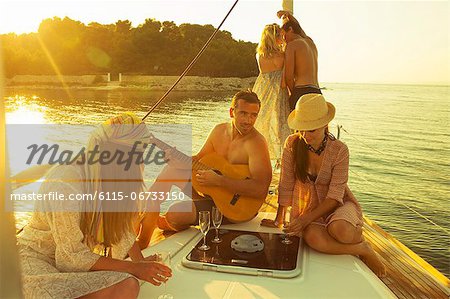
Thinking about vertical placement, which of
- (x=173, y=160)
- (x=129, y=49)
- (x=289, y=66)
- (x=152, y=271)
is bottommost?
(x=152, y=271)

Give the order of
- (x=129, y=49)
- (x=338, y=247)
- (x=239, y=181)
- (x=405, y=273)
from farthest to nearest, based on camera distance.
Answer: (x=129, y=49) < (x=239, y=181) < (x=405, y=273) < (x=338, y=247)

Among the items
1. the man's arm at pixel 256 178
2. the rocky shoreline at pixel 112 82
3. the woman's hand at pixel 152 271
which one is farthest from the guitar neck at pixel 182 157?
the rocky shoreline at pixel 112 82

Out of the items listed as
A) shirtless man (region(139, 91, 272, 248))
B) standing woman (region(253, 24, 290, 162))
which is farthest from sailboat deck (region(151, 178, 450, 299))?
standing woman (region(253, 24, 290, 162))

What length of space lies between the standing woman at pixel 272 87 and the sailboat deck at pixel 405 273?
1674mm

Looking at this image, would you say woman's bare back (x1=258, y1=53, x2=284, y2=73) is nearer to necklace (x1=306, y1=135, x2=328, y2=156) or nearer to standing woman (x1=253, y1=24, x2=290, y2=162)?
standing woman (x1=253, y1=24, x2=290, y2=162)

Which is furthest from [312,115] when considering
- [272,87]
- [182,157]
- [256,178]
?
[272,87]

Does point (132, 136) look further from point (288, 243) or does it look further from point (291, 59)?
point (291, 59)

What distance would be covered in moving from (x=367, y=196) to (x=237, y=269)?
1077 cm

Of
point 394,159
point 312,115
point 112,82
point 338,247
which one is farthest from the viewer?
point 112,82

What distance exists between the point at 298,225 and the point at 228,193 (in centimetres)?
69

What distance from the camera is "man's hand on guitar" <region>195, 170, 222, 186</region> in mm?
3328

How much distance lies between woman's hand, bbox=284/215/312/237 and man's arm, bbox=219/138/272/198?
1.54 ft

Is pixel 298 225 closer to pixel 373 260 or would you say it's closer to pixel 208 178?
pixel 373 260

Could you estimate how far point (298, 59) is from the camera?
182 inches
